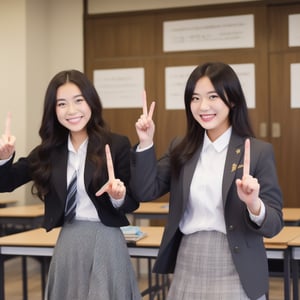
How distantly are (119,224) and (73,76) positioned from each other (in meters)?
0.60

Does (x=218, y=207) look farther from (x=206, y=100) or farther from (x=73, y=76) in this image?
(x=73, y=76)

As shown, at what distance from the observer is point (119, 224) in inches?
85.0

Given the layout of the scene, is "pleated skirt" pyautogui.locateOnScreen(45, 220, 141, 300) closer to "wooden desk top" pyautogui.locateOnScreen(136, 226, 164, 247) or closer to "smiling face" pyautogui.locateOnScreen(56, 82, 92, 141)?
"smiling face" pyautogui.locateOnScreen(56, 82, 92, 141)

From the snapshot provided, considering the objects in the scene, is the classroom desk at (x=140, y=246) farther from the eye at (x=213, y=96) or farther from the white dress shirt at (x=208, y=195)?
the eye at (x=213, y=96)

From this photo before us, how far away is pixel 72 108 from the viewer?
2.14 meters

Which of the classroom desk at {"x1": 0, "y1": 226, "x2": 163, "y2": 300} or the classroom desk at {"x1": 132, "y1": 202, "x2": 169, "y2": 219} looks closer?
the classroom desk at {"x1": 0, "y1": 226, "x2": 163, "y2": 300}

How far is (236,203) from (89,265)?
0.71 m

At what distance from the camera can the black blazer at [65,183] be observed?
2117 mm

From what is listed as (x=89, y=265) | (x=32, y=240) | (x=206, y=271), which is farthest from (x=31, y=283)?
(x=206, y=271)

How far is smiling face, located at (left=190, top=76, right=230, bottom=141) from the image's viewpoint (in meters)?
1.79

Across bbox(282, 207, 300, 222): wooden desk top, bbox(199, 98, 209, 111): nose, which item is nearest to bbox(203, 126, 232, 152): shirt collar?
bbox(199, 98, 209, 111): nose

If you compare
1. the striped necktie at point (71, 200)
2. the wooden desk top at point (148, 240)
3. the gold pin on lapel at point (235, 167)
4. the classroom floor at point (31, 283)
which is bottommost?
the classroom floor at point (31, 283)

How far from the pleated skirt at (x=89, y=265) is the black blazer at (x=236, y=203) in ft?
1.07

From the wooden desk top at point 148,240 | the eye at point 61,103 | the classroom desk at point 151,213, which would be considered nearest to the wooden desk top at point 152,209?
the classroom desk at point 151,213
